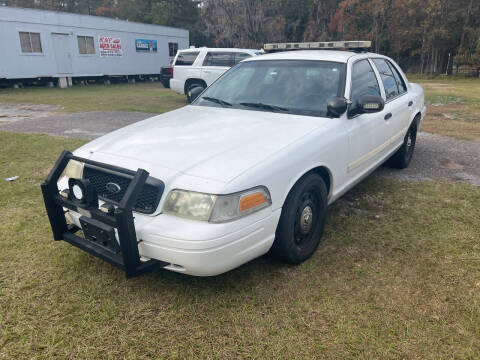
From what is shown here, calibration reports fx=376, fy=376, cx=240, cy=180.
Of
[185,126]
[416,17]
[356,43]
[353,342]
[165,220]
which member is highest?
[416,17]

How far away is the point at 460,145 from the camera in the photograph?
22.5 feet

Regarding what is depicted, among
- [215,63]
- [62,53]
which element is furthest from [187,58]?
[62,53]

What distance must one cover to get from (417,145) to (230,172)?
562cm

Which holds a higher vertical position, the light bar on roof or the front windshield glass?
the light bar on roof

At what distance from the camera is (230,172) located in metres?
2.41

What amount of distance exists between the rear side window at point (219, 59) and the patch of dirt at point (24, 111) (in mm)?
5174

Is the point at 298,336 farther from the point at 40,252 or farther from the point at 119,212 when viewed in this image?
the point at 40,252

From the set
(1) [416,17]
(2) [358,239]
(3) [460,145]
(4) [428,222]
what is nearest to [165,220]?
(2) [358,239]

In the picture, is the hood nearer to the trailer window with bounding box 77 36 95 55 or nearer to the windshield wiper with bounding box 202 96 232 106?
the windshield wiper with bounding box 202 96 232 106

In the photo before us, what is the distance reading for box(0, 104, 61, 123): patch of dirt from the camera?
34.5 ft

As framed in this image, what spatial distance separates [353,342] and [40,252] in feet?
8.55

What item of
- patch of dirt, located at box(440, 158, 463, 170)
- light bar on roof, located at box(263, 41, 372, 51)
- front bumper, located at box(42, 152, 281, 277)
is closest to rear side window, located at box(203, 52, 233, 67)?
light bar on roof, located at box(263, 41, 372, 51)

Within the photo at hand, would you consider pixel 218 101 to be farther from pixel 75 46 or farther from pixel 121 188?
pixel 75 46

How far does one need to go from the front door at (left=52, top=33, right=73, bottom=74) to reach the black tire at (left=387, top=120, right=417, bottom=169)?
1946 centimetres
